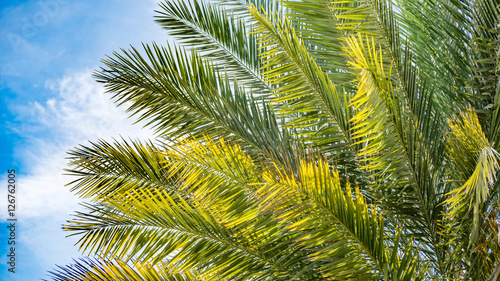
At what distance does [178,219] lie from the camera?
3410 millimetres

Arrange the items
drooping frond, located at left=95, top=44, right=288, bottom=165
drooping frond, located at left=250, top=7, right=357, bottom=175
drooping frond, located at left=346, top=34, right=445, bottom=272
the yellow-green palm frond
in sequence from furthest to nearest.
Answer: drooping frond, located at left=95, top=44, right=288, bottom=165, drooping frond, located at left=250, top=7, right=357, bottom=175, drooping frond, located at left=346, top=34, right=445, bottom=272, the yellow-green palm frond

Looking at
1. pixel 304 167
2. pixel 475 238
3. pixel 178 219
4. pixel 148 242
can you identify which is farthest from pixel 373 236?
pixel 148 242

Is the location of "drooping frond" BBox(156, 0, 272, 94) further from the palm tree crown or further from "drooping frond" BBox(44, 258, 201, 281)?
"drooping frond" BBox(44, 258, 201, 281)

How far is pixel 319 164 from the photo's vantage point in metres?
2.78

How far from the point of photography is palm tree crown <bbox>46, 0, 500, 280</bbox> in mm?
2951

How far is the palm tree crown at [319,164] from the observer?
2.95 meters

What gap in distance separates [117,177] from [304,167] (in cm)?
282

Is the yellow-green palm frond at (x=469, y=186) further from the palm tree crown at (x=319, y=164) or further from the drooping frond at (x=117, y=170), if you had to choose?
the drooping frond at (x=117, y=170)

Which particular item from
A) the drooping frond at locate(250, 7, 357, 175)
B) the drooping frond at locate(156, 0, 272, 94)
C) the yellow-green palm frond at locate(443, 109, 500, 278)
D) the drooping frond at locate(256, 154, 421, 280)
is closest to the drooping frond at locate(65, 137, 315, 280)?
the drooping frond at locate(256, 154, 421, 280)

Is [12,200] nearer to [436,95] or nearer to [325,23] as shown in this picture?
[325,23]

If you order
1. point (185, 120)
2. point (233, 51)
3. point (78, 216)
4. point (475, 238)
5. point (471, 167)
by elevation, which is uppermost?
point (233, 51)

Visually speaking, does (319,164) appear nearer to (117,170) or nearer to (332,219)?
(332,219)

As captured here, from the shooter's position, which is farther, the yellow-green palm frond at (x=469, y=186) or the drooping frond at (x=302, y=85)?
the drooping frond at (x=302, y=85)

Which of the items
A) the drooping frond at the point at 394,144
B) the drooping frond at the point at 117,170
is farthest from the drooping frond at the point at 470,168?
the drooping frond at the point at 117,170
